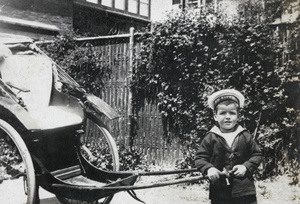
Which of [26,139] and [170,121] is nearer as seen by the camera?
[26,139]

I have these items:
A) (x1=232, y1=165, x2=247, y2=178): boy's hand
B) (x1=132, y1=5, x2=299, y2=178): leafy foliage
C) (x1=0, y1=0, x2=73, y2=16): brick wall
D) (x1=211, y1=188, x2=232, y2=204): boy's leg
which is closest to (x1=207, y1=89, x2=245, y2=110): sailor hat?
(x1=232, y1=165, x2=247, y2=178): boy's hand

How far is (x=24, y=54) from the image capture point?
397cm

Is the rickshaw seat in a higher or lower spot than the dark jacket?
higher

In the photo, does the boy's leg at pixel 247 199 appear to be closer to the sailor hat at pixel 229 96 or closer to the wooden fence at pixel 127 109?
the sailor hat at pixel 229 96

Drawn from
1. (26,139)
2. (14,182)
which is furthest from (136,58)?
(26,139)

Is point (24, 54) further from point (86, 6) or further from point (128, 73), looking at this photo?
point (86, 6)

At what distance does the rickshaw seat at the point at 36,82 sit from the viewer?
362cm

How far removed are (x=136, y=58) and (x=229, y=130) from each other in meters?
3.74

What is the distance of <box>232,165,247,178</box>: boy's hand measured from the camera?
234 cm

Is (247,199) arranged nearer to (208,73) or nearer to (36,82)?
(36,82)

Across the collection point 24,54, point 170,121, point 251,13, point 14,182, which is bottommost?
point 14,182

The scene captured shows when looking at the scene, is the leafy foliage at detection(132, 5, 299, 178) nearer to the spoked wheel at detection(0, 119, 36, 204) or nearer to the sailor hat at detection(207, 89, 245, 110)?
the sailor hat at detection(207, 89, 245, 110)

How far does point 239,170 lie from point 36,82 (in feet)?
8.29

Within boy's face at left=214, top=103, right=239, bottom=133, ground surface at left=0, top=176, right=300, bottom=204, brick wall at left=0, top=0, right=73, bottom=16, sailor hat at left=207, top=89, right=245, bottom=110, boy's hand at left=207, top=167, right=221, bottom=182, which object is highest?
brick wall at left=0, top=0, right=73, bottom=16
